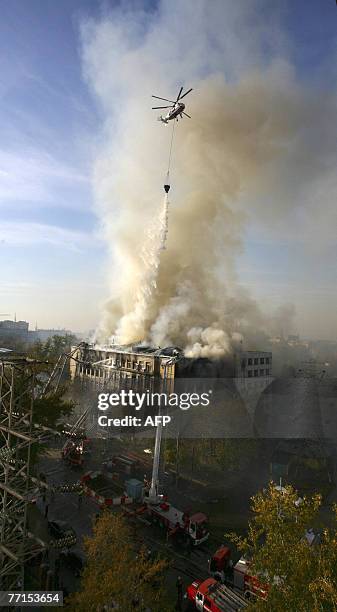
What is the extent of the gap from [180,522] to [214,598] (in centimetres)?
807

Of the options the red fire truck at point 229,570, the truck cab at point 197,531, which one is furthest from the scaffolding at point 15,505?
the truck cab at point 197,531

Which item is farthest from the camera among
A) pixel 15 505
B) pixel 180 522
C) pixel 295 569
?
pixel 180 522

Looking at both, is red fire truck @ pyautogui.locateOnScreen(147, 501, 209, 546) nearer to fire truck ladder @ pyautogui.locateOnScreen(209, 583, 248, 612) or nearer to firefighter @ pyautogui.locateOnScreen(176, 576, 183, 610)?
firefighter @ pyautogui.locateOnScreen(176, 576, 183, 610)

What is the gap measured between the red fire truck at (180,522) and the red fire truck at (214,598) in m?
5.26

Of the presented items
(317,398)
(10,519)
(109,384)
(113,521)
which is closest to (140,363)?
(109,384)

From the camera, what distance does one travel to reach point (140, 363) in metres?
46.1

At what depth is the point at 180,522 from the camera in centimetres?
2381

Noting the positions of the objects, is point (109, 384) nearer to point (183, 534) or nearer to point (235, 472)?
point (235, 472)

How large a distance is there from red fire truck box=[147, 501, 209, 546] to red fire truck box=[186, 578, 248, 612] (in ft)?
17.2

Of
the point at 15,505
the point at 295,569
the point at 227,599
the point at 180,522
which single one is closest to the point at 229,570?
the point at 227,599

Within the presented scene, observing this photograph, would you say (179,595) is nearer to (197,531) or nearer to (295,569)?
(197,531)

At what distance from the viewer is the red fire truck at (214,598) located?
15.6 meters

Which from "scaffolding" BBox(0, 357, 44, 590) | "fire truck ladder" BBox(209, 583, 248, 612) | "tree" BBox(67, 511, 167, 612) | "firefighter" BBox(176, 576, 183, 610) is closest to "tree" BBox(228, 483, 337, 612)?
"tree" BBox(67, 511, 167, 612)

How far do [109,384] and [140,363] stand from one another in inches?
257
